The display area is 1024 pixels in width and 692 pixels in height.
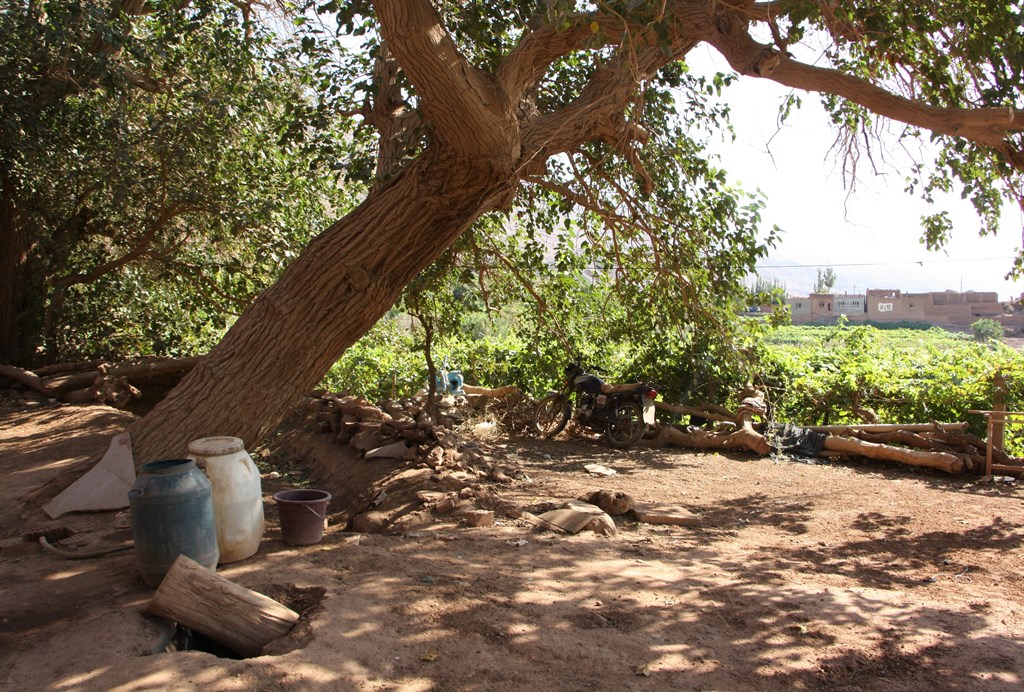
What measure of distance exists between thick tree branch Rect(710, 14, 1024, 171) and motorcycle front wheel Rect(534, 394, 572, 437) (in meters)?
5.53

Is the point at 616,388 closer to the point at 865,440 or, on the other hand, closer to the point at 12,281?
the point at 865,440

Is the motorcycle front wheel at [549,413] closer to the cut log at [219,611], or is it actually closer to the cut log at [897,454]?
the cut log at [897,454]

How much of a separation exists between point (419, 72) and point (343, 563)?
308 cm

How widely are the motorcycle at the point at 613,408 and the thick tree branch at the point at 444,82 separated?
17.4 feet

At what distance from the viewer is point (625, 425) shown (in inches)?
394

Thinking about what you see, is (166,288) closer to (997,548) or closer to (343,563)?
(343,563)

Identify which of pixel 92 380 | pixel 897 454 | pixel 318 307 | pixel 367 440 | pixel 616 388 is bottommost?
pixel 897 454

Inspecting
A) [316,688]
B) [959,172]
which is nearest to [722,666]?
[316,688]

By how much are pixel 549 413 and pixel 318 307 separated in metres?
5.71

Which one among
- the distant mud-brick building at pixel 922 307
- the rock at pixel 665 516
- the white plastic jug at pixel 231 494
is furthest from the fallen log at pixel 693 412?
the distant mud-brick building at pixel 922 307

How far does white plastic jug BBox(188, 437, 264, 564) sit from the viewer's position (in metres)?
4.15

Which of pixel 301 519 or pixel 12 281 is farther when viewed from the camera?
pixel 12 281

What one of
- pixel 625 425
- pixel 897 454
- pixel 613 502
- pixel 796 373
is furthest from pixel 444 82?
pixel 796 373

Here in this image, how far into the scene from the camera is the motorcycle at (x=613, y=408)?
9.95 m
